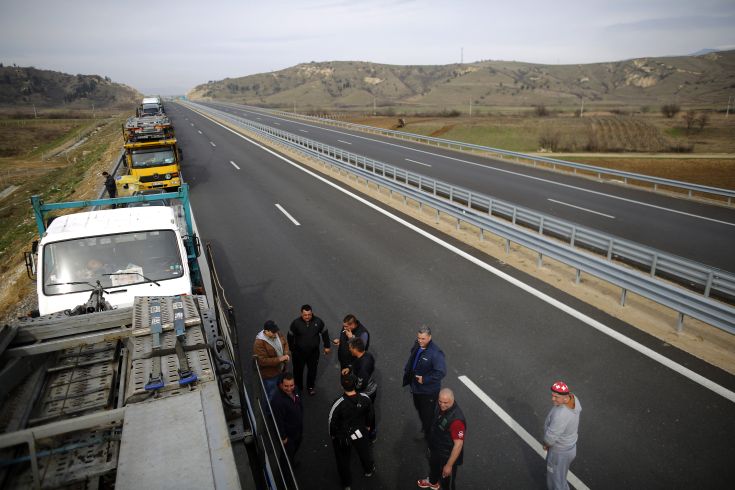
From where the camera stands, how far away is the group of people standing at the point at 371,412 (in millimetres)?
4855

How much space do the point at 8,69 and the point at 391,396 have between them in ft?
688

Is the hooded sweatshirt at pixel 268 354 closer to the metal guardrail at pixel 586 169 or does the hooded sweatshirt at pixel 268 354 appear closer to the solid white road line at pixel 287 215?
the solid white road line at pixel 287 215

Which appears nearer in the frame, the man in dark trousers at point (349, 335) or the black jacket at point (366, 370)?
the black jacket at point (366, 370)

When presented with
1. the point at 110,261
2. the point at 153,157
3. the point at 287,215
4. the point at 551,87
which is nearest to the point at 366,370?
the point at 110,261

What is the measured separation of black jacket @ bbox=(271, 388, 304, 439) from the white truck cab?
8.31 ft

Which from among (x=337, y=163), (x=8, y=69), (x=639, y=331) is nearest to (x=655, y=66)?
(x=337, y=163)

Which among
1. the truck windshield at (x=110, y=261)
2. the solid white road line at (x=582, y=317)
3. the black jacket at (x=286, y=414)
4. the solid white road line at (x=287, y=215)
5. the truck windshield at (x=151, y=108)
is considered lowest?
the solid white road line at (x=582, y=317)

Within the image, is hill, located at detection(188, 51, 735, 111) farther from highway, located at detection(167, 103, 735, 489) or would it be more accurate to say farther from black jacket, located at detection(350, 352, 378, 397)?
black jacket, located at detection(350, 352, 378, 397)

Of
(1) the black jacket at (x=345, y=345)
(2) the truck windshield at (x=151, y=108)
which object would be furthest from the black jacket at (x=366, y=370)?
(2) the truck windshield at (x=151, y=108)

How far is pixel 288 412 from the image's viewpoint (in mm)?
5332

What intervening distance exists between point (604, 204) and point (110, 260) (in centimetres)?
1894

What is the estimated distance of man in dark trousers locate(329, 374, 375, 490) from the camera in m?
4.96

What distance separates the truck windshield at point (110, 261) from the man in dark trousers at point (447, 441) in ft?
14.5

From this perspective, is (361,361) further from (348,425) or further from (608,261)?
(608,261)
